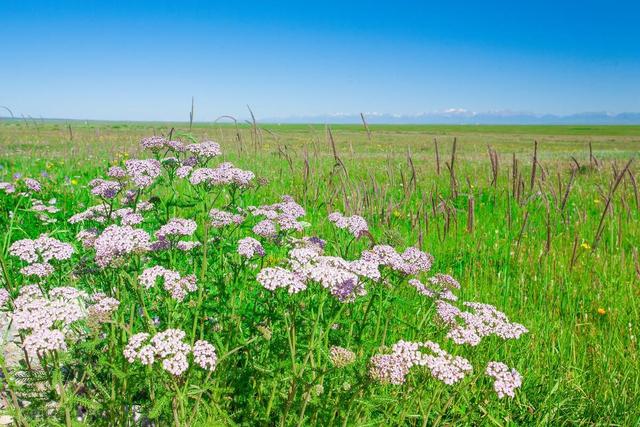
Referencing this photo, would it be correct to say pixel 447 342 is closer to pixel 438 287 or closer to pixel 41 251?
pixel 438 287

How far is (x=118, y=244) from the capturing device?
2418mm

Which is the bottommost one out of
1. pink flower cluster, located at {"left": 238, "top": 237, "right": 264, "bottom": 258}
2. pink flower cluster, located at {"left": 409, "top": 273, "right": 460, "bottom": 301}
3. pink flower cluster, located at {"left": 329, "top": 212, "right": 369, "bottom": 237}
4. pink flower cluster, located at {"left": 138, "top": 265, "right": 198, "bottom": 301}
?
pink flower cluster, located at {"left": 409, "top": 273, "right": 460, "bottom": 301}

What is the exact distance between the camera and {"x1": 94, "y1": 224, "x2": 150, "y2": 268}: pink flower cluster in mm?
2410

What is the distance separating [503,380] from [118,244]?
220cm

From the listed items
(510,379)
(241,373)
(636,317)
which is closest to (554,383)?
(510,379)

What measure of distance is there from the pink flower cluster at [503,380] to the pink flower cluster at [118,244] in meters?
2.02

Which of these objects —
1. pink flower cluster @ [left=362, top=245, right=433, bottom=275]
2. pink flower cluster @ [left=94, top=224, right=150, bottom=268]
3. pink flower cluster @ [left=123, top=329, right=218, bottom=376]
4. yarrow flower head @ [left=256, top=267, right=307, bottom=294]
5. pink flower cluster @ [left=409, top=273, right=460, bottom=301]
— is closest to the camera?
pink flower cluster @ [left=123, top=329, right=218, bottom=376]

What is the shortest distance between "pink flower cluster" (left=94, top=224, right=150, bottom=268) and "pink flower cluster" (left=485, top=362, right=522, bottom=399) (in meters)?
2.02

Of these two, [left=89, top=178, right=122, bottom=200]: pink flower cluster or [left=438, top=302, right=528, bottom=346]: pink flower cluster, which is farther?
[left=89, top=178, right=122, bottom=200]: pink flower cluster

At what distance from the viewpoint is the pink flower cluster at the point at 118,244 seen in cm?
241

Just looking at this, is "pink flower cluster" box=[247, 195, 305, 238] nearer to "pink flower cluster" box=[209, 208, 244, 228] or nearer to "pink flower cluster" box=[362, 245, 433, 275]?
"pink flower cluster" box=[209, 208, 244, 228]

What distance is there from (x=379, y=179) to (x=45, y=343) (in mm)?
9986

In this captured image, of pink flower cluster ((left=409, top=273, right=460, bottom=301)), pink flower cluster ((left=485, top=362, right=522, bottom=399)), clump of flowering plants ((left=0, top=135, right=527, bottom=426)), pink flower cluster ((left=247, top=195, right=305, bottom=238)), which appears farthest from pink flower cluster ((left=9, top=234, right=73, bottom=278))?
pink flower cluster ((left=485, top=362, right=522, bottom=399))

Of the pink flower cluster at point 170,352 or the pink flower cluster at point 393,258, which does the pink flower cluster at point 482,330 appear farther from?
the pink flower cluster at point 170,352
